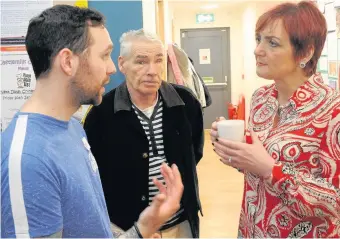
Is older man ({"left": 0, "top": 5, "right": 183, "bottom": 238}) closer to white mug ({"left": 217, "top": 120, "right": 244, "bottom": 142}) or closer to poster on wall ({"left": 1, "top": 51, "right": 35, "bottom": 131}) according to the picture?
white mug ({"left": 217, "top": 120, "right": 244, "bottom": 142})

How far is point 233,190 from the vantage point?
4.59m

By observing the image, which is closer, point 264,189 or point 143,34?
point 264,189

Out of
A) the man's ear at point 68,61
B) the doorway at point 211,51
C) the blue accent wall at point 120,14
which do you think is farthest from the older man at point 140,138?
the doorway at point 211,51

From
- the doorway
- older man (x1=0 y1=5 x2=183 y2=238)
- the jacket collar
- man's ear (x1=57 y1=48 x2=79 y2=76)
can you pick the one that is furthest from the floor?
the doorway

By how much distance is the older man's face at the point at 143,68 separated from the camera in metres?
1.84

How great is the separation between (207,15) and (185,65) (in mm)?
5864

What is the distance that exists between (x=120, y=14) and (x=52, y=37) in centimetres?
95

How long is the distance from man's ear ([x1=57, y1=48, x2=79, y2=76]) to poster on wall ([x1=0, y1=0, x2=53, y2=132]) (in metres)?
0.89

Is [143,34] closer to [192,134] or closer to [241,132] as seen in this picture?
[192,134]

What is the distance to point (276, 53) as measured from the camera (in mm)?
1319

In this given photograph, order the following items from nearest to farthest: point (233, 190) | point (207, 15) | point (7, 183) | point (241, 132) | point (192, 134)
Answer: point (7, 183), point (241, 132), point (192, 134), point (233, 190), point (207, 15)

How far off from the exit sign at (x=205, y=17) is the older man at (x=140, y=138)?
6.88 metres

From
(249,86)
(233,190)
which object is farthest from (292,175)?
(249,86)

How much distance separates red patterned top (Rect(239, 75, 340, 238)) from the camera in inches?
48.0
